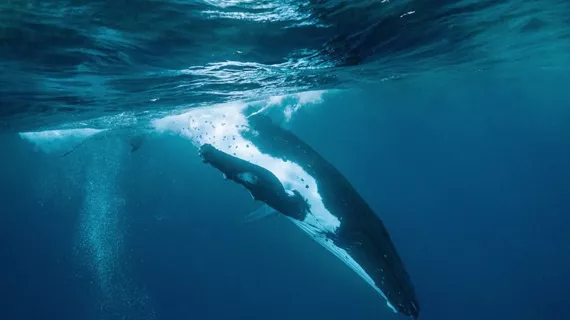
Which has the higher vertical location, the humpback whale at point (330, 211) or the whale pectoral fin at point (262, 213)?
the humpback whale at point (330, 211)

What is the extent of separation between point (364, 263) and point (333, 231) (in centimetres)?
59

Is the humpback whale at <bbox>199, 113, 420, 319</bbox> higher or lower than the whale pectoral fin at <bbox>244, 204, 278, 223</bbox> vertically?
higher

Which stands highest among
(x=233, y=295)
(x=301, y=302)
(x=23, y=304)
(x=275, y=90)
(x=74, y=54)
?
(x=74, y=54)

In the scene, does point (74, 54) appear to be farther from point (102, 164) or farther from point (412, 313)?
point (102, 164)

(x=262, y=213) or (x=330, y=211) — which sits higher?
(x=330, y=211)

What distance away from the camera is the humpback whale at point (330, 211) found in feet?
14.0

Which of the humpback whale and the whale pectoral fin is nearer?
the humpback whale

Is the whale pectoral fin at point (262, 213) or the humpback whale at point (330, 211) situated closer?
the humpback whale at point (330, 211)

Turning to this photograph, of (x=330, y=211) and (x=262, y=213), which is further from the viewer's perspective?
(x=262, y=213)

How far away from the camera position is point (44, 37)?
7.64m

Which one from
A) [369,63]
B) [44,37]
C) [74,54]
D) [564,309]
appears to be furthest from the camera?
[564,309]

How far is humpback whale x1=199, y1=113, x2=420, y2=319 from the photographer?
14.0ft

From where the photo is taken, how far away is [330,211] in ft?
16.0

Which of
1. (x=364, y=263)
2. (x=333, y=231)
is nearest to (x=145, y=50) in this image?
(x=333, y=231)
